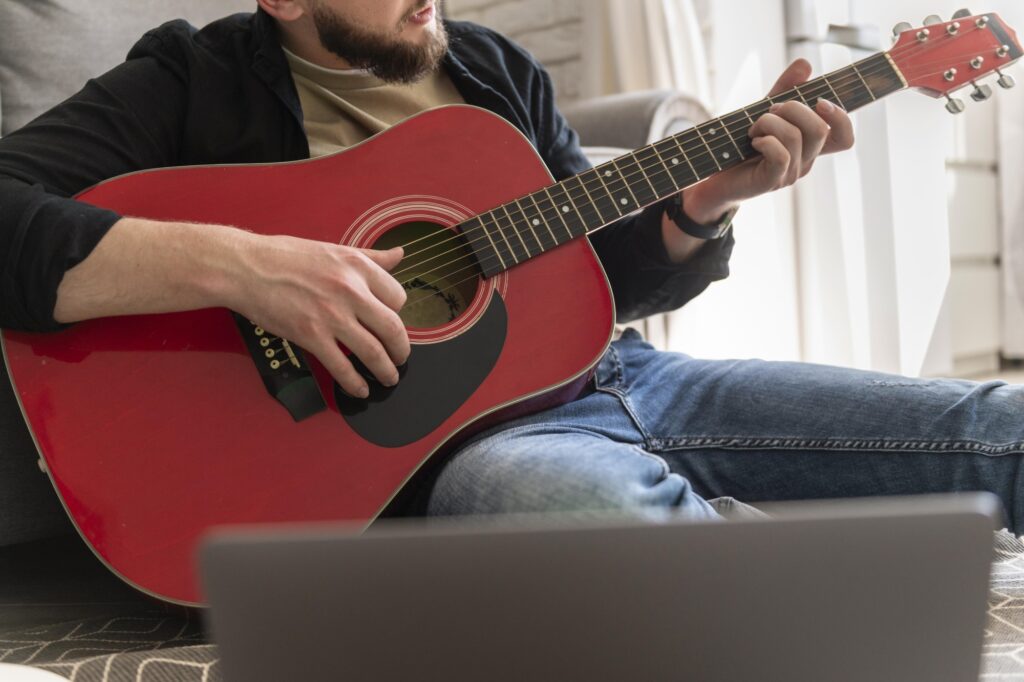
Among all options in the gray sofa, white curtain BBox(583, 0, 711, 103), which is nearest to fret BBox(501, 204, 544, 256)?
the gray sofa

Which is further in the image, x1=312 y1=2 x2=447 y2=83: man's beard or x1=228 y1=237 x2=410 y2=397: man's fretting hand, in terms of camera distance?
x1=312 y1=2 x2=447 y2=83: man's beard

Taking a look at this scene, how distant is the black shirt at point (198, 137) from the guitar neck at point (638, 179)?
0.13m

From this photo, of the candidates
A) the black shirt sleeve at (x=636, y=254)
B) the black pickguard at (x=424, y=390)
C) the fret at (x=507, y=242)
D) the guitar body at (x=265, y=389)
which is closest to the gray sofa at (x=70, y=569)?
the guitar body at (x=265, y=389)

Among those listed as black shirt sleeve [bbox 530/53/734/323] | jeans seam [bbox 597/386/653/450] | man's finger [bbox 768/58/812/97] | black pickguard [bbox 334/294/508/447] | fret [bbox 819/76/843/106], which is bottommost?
jeans seam [bbox 597/386/653/450]

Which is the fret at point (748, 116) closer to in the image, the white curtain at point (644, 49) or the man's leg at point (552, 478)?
the man's leg at point (552, 478)

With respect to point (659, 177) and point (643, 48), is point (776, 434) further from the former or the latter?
point (643, 48)

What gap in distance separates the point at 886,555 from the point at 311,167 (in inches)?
29.2

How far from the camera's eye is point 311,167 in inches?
38.3

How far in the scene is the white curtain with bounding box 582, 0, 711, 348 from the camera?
2412 mm

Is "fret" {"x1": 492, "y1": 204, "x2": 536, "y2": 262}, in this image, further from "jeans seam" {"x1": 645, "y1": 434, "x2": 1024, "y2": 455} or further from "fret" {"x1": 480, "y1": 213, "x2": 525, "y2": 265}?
"jeans seam" {"x1": 645, "y1": 434, "x2": 1024, "y2": 455}

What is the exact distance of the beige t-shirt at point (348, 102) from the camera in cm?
112

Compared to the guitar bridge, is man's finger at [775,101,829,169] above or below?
above

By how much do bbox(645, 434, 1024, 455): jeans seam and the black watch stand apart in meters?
0.26

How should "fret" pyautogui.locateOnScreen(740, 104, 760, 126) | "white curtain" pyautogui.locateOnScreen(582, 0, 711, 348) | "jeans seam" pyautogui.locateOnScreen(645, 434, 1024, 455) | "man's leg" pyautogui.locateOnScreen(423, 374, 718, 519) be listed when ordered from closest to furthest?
1. "man's leg" pyautogui.locateOnScreen(423, 374, 718, 519)
2. "jeans seam" pyautogui.locateOnScreen(645, 434, 1024, 455)
3. "fret" pyautogui.locateOnScreen(740, 104, 760, 126)
4. "white curtain" pyautogui.locateOnScreen(582, 0, 711, 348)
